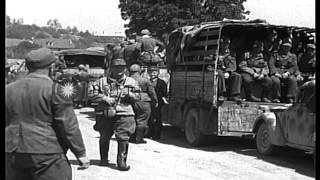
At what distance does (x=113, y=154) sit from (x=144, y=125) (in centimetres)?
131

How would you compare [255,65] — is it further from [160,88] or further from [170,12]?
[170,12]

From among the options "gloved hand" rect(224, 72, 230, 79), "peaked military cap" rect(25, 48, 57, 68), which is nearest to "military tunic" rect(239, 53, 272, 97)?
"gloved hand" rect(224, 72, 230, 79)

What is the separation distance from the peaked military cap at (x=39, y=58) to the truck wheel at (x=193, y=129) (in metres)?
6.75

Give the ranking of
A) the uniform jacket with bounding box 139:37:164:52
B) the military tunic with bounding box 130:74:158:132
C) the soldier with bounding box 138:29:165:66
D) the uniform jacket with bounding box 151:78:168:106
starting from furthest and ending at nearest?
the uniform jacket with bounding box 139:37:164:52 → the soldier with bounding box 138:29:165:66 → the uniform jacket with bounding box 151:78:168:106 → the military tunic with bounding box 130:74:158:132

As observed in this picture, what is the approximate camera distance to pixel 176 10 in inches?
1334

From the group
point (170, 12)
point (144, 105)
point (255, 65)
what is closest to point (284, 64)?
point (255, 65)

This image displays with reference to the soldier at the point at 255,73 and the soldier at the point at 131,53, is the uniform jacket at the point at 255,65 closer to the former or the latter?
the soldier at the point at 255,73

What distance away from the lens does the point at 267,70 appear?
38.0 feet

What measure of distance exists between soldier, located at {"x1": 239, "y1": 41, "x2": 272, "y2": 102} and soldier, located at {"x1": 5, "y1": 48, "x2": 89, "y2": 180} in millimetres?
7010

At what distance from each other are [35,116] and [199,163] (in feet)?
17.0

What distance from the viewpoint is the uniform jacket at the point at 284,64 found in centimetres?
1157

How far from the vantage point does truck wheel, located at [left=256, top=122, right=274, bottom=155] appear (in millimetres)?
9961

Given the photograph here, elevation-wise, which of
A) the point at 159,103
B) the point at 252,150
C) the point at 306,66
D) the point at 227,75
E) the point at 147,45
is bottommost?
the point at 252,150

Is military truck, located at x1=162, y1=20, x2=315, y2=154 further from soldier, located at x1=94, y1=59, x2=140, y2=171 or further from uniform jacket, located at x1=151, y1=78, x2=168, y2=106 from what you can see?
soldier, located at x1=94, y1=59, x2=140, y2=171
